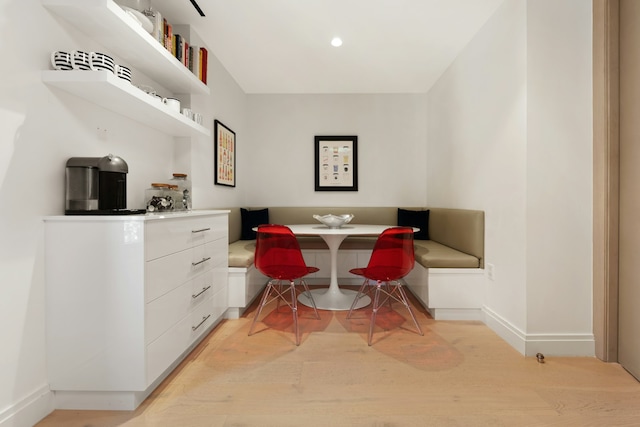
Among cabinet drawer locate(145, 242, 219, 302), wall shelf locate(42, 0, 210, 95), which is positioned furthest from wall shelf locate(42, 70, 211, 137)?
cabinet drawer locate(145, 242, 219, 302)

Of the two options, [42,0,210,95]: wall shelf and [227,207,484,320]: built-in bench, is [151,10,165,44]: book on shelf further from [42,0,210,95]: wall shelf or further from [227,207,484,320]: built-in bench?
[227,207,484,320]: built-in bench

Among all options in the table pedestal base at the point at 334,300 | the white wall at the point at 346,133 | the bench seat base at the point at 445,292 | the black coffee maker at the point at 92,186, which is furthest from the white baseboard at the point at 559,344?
the black coffee maker at the point at 92,186

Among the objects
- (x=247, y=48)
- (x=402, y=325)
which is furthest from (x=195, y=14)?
(x=402, y=325)

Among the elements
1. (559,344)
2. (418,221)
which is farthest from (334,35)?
(559,344)

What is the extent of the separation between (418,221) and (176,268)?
9.59 feet

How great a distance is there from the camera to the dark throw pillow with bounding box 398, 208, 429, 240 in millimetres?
3742

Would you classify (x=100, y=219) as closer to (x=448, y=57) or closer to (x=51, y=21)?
(x=51, y=21)

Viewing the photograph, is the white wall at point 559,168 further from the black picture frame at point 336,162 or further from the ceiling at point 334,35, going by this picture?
the black picture frame at point 336,162

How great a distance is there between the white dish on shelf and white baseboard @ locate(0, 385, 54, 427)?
1.95 m

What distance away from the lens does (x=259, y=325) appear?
8.14 ft

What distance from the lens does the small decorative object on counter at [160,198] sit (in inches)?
81.0

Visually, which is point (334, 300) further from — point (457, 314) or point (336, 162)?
point (336, 162)

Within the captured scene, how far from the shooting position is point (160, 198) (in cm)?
209

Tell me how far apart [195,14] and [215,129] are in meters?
1.01
